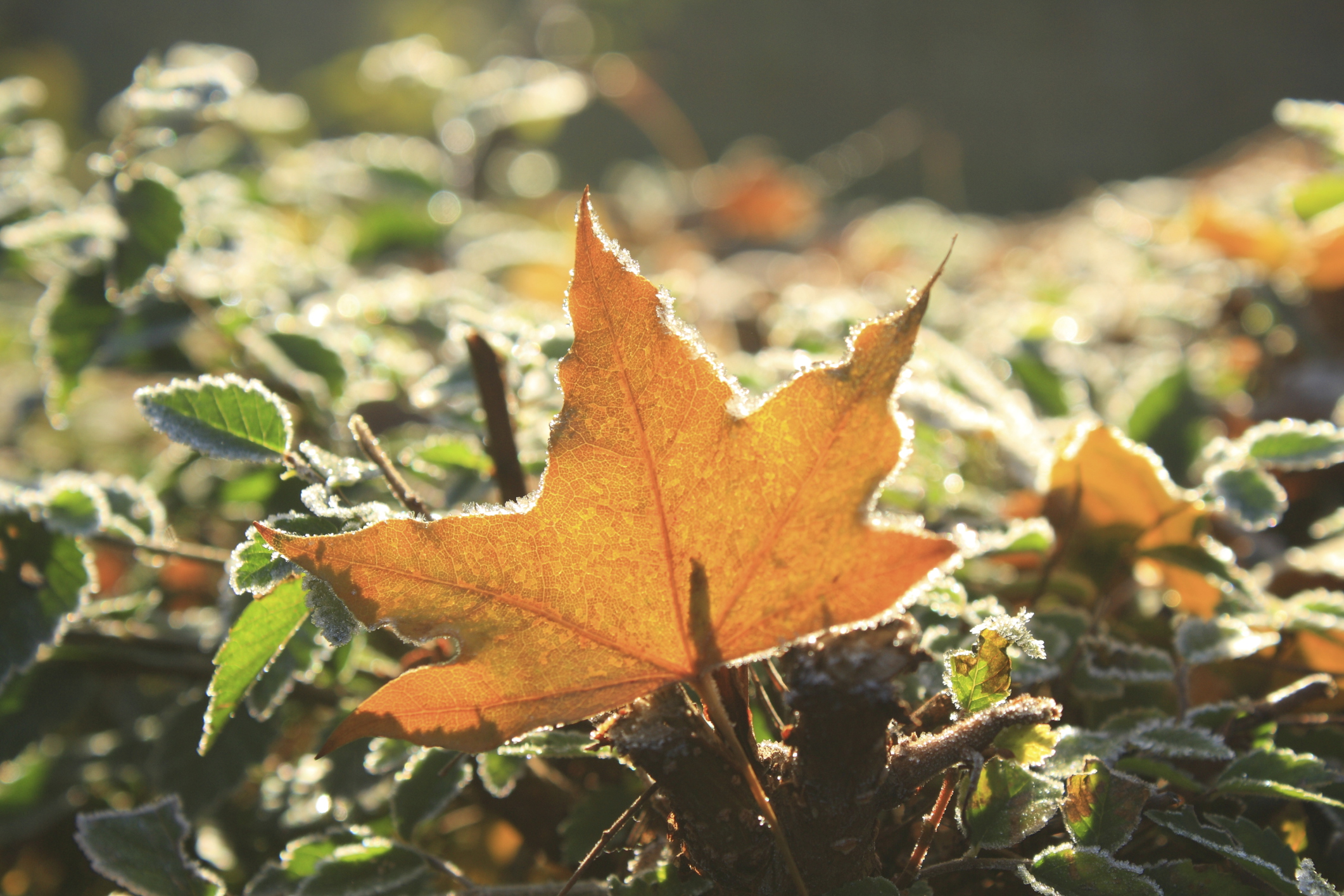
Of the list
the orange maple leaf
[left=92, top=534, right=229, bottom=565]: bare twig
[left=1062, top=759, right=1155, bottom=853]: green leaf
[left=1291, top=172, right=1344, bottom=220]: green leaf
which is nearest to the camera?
the orange maple leaf

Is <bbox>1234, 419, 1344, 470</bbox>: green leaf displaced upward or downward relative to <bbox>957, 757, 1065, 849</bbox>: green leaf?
downward

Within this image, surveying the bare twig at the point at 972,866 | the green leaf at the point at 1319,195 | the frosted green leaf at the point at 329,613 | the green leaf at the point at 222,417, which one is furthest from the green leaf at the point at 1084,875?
the green leaf at the point at 1319,195

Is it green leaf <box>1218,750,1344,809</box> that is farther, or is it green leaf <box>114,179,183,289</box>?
green leaf <box>114,179,183,289</box>

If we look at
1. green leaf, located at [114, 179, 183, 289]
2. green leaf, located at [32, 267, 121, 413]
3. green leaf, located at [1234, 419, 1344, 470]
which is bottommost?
green leaf, located at [1234, 419, 1344, 470]

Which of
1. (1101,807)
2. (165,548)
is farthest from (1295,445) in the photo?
(165,548)

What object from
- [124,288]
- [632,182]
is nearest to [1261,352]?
[124,288]

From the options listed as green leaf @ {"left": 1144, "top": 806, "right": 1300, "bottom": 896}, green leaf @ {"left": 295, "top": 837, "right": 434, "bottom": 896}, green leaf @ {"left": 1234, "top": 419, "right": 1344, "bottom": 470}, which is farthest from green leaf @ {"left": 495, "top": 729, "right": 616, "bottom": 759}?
green leaf @ {"left": 1234, "top": 419, "right": 1344, "bottom": 470}

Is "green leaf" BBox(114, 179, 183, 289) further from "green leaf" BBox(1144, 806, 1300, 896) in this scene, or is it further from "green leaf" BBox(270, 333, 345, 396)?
"green leaf" BBox(1144, 806, 1300, 896)

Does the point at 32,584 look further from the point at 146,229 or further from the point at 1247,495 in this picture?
the point at 1247,495

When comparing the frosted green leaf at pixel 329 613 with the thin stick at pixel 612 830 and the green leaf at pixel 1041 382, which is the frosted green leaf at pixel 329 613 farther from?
the green leaf at pixel 1041 382
